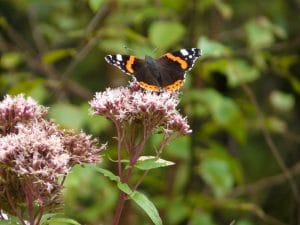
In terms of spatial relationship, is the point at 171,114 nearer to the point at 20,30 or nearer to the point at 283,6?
the point at 283,6

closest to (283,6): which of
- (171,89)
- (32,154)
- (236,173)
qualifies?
(236,173)

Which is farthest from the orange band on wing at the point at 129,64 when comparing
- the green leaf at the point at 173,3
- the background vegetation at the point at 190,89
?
the green leaf at the point at 173,3

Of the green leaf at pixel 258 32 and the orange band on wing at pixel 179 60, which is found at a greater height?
the green leaf at pixel 258 32

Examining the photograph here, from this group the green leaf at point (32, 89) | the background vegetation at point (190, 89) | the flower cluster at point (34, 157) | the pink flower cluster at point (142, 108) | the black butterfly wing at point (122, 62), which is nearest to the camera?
the flower cluster at point (34, 157)

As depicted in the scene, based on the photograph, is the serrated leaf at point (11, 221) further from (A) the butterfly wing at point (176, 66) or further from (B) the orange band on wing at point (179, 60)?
(B) the orange band on wing at point (179, 60)

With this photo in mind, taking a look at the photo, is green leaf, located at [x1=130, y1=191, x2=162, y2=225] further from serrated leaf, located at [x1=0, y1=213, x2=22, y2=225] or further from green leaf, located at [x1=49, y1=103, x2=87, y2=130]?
green leaf, located at [x1=49, y1=103, x2=87, y2=130]

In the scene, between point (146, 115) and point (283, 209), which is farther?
point (283, 209)
